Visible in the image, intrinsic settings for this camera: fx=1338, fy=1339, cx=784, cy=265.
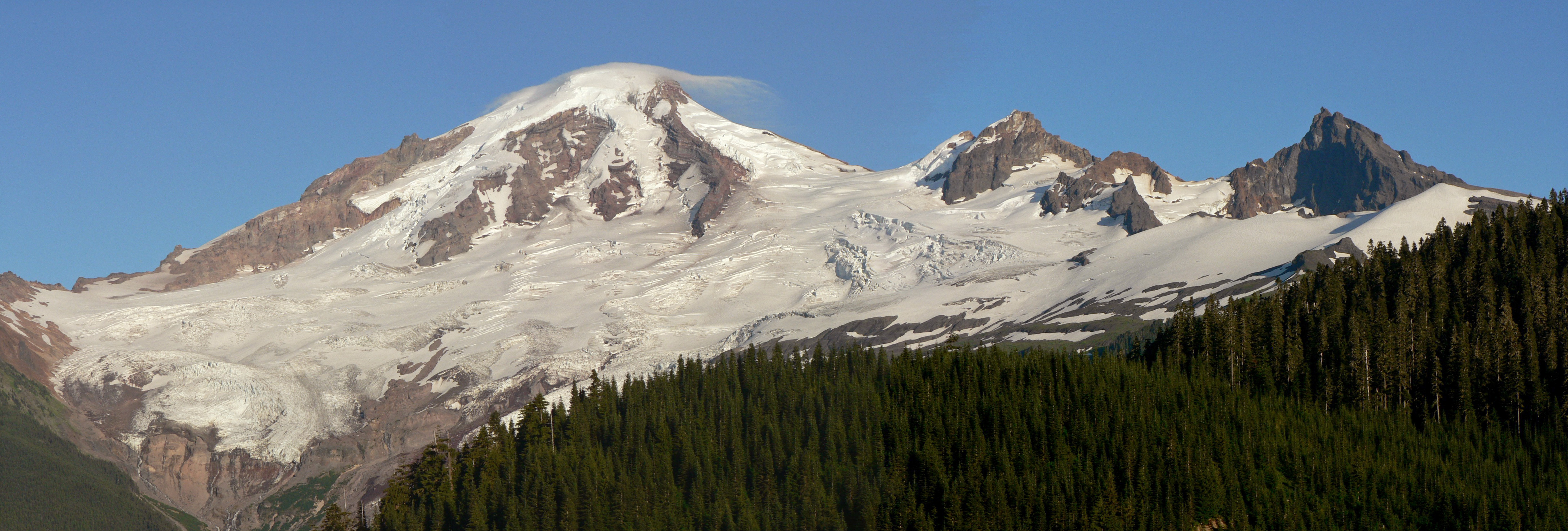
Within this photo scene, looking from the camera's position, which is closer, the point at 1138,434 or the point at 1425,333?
the point at 1138,434

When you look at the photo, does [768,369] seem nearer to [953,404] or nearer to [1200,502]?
[953,404]

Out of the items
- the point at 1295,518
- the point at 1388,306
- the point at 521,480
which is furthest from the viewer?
the point at 1388,306

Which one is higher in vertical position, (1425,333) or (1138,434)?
(1425,333)

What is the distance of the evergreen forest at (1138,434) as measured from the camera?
13462cm

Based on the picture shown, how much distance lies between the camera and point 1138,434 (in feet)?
476

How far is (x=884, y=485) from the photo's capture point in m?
146

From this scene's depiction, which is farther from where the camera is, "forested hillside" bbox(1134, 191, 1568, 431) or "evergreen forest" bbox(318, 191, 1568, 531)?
"forested hillside" bbox(1134, 191, 1568, 431)

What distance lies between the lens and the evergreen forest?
13462cm

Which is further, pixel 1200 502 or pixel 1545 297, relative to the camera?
pixel 1545 297

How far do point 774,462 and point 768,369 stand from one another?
122 feet

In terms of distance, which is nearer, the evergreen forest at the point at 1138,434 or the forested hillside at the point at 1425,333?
the evergreen forest at the point at 1138,434

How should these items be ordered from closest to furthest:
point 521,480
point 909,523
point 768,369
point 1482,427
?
point 909,523, point 1482,427, point 521,480, point 768,369

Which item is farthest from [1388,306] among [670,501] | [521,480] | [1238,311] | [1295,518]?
[521,480]

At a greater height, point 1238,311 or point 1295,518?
point 1238,311
